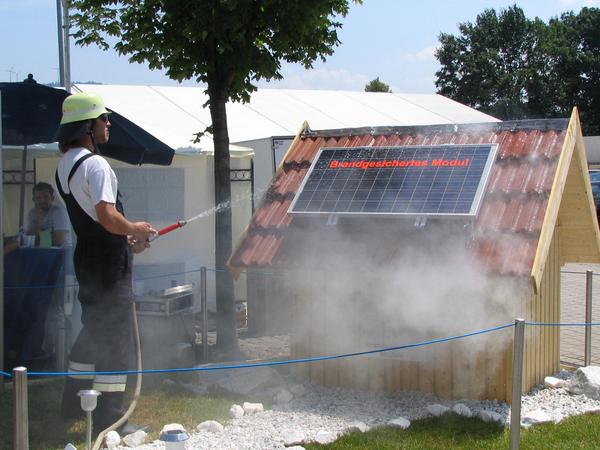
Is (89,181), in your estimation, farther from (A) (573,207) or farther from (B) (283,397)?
(A) (573,207)

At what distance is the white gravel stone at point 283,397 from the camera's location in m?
6.01

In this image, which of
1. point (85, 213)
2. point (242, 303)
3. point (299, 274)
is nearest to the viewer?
point (85, 213)

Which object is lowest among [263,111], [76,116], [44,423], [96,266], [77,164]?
[44,423]

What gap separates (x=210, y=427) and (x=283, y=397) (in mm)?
879

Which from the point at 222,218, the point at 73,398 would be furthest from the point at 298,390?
the point at 222,218

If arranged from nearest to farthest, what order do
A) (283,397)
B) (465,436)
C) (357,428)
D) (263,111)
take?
(465,436), (357,428), (283,397), (263,111)

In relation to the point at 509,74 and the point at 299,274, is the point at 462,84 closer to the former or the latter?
the point at 509,74

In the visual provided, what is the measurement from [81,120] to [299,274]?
94.0 inches

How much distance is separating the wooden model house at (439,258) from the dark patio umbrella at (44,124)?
157 cm

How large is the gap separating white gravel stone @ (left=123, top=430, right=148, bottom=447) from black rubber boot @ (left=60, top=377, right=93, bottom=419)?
46 cm

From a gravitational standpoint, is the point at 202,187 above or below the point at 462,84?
below

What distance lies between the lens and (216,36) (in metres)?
7.11

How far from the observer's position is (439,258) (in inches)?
223

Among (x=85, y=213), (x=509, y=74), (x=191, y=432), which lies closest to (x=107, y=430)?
(x=191, y=432)
